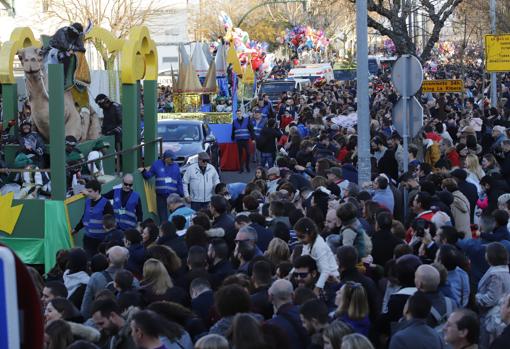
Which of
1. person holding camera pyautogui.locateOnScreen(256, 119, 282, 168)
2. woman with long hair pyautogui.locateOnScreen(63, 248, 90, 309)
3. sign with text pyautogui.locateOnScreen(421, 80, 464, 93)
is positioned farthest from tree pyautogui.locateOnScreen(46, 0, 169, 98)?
woman with long hair pyautogui.locateOnScreen(63, 248, 90, 309)

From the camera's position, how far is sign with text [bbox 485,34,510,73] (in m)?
27.7

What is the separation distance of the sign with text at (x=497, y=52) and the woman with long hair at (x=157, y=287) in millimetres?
21087

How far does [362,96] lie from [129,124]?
3.63 metres

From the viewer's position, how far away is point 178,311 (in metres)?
7.05

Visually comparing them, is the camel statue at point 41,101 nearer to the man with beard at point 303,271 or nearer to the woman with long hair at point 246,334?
the man with beard at point 303,271

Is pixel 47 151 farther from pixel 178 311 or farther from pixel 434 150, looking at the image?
pixel 178 311

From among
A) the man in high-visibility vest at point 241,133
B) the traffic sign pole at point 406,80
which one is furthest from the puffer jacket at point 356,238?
the man in high-visibility vest at point 241,133

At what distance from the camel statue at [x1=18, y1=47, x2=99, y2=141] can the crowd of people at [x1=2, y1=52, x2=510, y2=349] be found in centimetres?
157

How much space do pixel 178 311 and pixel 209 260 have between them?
2.04 m

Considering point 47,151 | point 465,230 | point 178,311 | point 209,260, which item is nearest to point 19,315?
point 178,311

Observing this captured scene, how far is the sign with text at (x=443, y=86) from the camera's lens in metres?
22.5

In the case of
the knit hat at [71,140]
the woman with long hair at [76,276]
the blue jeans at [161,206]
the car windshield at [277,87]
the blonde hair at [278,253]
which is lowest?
the blue jeans at [161,206]

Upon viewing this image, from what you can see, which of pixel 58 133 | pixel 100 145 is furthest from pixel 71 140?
pixel 58 133

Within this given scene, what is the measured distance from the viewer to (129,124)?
16422mm
